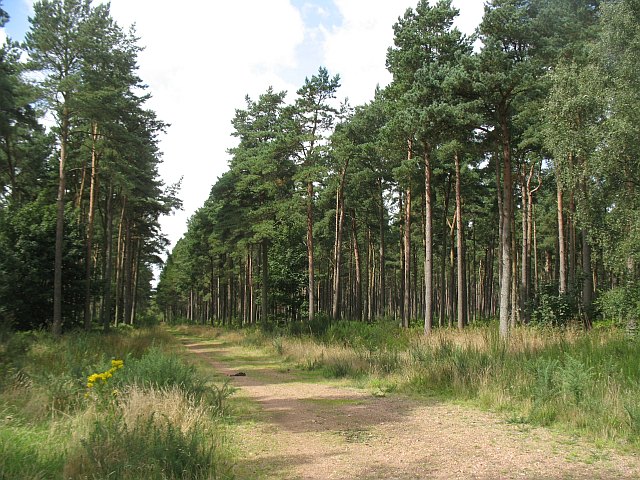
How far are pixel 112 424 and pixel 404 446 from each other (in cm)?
368

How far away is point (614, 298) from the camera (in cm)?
1881

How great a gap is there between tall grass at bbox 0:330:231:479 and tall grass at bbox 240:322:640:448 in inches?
192

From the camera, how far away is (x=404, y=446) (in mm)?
6355

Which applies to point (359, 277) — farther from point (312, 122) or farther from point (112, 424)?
point (112, 424)

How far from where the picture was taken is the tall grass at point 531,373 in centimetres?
707

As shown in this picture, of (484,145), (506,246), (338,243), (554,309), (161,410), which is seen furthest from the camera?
(338,243)

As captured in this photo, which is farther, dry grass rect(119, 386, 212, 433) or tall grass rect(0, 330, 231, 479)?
dry grass rect(119, 386, 212, 433)

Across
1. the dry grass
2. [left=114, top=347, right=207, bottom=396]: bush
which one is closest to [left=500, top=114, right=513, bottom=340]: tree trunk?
[left=114, top=347, right=207, bottom=396]: bush

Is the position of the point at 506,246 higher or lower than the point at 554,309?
higher

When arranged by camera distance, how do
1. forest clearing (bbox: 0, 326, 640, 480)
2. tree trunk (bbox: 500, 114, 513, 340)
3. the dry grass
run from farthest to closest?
1. tree trunk (bbox: 500, 114, 513, 340)
2. the dry grass
3. forest clearing (bbox: 0, 326, 640, 480)

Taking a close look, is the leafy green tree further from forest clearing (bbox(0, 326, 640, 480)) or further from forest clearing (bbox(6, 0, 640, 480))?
forest clearing (bbox(0, 326, 640, 480))

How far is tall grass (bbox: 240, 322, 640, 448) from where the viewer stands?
23.2 ft

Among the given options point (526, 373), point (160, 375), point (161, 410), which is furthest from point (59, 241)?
point (526, 373)

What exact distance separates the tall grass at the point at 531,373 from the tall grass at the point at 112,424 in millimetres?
4879
